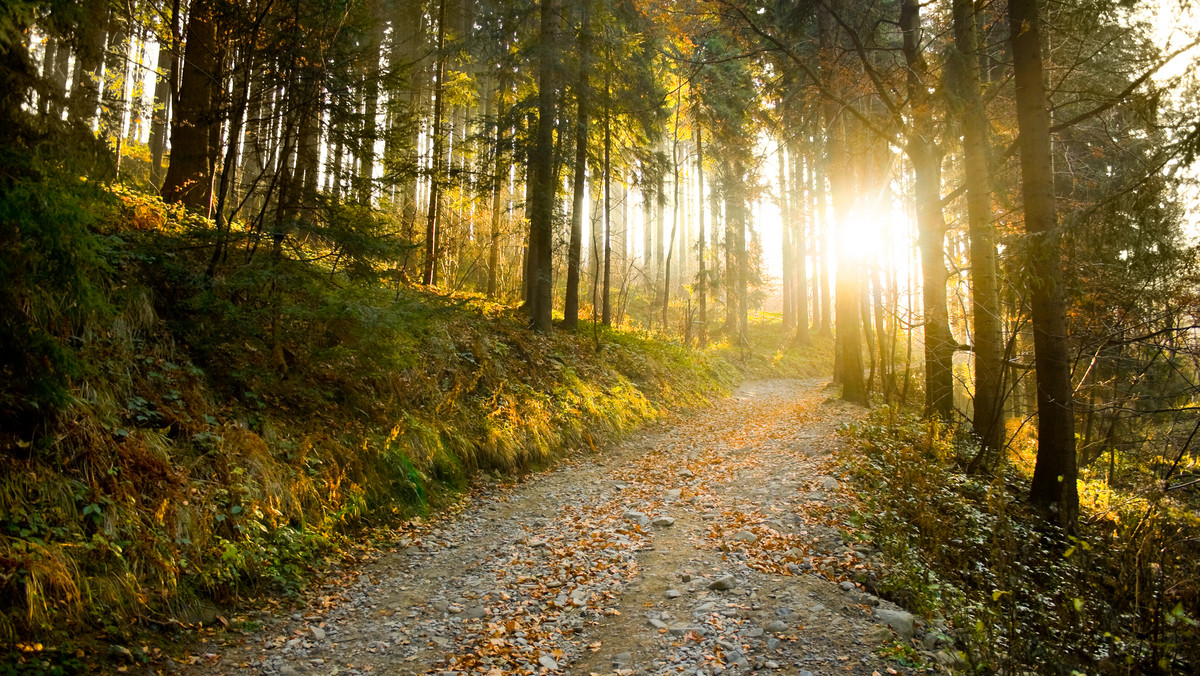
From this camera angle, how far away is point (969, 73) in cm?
845

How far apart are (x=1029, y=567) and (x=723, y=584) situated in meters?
3.69

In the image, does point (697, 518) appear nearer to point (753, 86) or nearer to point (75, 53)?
point (75, 53)

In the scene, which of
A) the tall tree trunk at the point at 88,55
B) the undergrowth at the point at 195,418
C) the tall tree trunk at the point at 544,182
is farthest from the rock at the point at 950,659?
the tall tree trunk at the point at 544,182

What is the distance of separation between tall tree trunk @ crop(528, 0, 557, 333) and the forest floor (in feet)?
19.8

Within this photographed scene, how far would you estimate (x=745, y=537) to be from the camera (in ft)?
18.8

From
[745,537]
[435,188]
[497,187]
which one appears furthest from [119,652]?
[497,187]


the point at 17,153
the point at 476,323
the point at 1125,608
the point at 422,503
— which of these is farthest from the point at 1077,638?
the point at 476,323

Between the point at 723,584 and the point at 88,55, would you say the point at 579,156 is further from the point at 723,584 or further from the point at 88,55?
the point at 723,584

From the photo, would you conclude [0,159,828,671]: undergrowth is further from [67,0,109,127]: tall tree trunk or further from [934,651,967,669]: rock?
[934,651,967,669]: rock

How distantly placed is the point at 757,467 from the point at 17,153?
→ 8.41m

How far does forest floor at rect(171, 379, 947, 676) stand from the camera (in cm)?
372

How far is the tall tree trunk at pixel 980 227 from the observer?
8492mm

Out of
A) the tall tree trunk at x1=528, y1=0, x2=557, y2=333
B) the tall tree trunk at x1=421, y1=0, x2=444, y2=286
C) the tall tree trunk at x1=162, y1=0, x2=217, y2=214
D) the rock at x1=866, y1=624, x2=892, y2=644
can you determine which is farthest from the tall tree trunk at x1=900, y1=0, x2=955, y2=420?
the tall tree trunk at x1=162, y1=0, x2=217, y2=214

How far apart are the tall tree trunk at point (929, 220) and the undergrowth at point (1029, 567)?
7.52 feet
